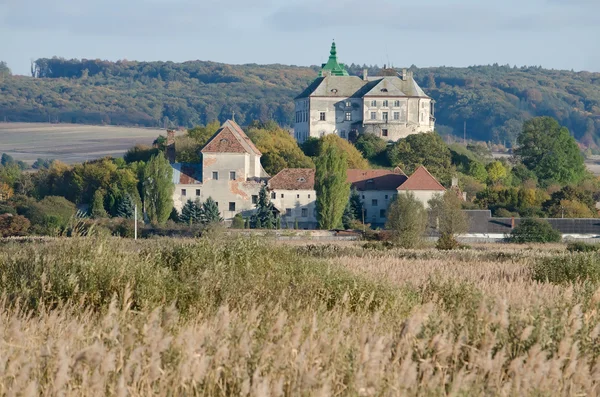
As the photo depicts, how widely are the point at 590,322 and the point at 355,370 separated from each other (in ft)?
15.3

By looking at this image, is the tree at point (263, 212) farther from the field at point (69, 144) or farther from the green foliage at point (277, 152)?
the field at point (69, 144)

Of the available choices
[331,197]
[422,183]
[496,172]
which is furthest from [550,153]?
[331,197]

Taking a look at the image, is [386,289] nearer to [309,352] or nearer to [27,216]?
[309,352]

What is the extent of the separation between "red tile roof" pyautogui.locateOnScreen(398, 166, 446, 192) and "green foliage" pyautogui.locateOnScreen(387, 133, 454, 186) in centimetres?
872

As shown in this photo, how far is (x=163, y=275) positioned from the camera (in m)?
16.9

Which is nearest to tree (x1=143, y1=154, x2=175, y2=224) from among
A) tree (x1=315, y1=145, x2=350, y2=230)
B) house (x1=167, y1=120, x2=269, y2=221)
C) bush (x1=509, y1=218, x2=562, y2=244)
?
house (x1=167, y1=120, x2=269, y2=221)

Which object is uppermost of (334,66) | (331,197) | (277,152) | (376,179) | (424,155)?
(334,66)

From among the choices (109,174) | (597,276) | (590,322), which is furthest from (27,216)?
(590,322)

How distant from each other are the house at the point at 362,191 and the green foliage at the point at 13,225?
1842cm

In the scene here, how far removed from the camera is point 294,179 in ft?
275

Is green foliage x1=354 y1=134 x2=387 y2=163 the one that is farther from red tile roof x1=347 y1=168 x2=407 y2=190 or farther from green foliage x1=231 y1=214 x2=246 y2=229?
green foliage x1=231 y1=214 x2=246 y2=229

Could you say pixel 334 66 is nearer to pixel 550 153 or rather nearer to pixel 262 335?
pixel 550 153

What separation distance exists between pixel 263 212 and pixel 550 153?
3553 centimetres

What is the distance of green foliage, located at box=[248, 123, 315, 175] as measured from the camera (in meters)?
91.4
